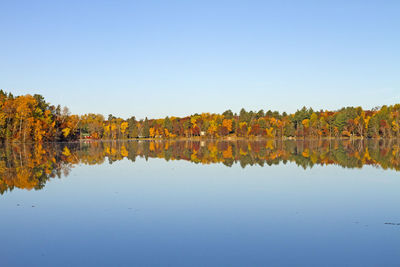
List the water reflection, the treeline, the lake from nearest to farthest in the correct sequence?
the lake → the water reflection → the treeline

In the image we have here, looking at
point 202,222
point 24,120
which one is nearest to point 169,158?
point 202,222

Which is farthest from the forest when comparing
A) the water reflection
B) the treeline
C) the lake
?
the lake

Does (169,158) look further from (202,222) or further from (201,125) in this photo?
(201,125)

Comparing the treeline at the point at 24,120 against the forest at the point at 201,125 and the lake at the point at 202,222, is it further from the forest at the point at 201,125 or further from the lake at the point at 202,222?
the lake at the point at 202,222

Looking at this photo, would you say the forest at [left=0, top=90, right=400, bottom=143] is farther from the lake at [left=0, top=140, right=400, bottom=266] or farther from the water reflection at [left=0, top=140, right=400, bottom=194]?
the lake at [left=0, top=140, right=400, bottom=266]

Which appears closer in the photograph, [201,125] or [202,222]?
[202,222]

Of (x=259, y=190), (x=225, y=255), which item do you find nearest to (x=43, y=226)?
(x=225, y=255)

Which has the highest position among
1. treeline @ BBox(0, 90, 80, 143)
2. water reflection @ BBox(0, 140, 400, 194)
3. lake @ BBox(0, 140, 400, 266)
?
treeline @ BBox(0, 90, 80, 143)

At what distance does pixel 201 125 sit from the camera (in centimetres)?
14800

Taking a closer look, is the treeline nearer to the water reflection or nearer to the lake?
the water reflection

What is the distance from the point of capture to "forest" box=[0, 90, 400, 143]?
272 feet

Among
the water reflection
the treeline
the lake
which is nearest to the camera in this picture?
the lake

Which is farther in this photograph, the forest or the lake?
the forest

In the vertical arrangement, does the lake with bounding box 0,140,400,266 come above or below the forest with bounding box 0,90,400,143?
below
